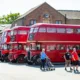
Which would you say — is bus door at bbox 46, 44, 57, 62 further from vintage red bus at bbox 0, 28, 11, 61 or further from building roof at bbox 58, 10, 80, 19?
building roof at bbox 58, 10, 80, 19

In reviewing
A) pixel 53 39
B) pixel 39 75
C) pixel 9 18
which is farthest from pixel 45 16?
pixel 9 18

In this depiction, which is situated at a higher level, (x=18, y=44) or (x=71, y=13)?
(x=71, y=13)

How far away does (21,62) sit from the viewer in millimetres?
35969

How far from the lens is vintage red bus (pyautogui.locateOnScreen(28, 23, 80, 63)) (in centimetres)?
3228

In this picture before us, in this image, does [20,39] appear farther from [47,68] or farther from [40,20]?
[40,20]

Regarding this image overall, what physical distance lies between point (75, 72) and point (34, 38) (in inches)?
403

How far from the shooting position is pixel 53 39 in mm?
33156

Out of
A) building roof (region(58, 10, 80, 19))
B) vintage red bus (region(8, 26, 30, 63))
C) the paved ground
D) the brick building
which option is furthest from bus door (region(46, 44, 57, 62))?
building roof (region(58, 10, 80, 19))

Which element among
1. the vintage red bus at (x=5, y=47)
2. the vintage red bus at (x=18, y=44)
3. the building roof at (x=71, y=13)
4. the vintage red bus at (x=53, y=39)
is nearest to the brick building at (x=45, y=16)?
the building roof at (x=71, y=13)

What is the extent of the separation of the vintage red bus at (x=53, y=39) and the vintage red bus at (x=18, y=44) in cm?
269

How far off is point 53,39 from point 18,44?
483cm

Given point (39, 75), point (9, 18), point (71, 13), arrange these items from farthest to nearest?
point (9, 18), point (71, 13), point (39, 75)

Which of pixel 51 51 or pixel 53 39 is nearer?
pixel 51 51

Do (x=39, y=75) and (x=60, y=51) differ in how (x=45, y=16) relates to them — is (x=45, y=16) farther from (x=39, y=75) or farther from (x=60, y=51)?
(x=39, y=75)
